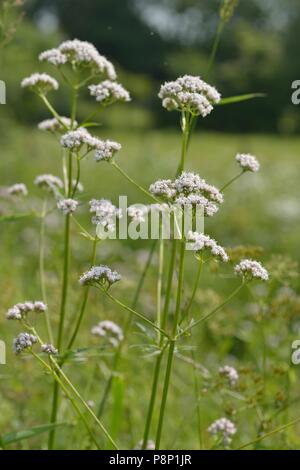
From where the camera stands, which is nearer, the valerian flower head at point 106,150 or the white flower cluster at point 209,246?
the white flower cluster at point 209,246

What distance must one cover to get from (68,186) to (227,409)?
1.14 m

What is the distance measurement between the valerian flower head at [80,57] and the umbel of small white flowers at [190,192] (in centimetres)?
83

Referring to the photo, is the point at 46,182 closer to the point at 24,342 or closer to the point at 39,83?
the point at 39,83

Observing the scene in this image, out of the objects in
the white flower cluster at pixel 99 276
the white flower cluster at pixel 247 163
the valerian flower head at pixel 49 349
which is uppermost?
the white flower cluster at pixel 247 163

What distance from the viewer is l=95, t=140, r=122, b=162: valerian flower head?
2523mm

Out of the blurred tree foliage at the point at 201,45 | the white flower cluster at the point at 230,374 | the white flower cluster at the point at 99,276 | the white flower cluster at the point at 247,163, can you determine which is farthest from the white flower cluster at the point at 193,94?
the blurred tree foliage at the point at 201,45

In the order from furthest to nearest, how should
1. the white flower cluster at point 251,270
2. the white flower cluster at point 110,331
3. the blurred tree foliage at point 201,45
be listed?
the blurred tree foliage at point 201,45, the white flower cluster at point 110,331, the white flower cluster at point 251,270

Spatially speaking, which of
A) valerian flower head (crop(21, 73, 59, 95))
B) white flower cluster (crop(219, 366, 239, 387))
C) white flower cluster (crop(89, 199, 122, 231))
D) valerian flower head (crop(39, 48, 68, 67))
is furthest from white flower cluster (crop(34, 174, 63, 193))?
white flower cluster (crop(219, 366, 239, 387))

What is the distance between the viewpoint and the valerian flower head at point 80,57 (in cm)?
299

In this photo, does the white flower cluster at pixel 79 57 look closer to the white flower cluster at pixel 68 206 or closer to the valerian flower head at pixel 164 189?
the white flower cluster at pixel 68 206

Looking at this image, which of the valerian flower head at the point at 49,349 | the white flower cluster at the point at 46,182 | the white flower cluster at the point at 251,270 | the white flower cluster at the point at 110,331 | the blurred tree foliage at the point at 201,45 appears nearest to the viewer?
the valerian flower head at the point at 49,349

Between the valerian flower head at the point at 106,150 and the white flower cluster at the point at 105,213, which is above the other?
the valerian flower head at the point at 106,150

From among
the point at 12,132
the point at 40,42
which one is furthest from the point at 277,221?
the point at 40,42

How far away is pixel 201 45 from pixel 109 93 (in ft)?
208
